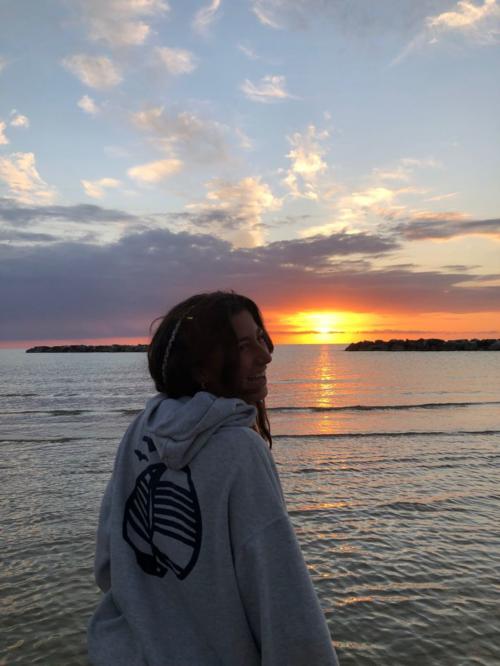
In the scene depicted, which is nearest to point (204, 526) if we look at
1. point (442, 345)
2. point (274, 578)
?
point (274, 578)

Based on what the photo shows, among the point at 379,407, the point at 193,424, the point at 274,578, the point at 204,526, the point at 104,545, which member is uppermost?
the point at 193,424

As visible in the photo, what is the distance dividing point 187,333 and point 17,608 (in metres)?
4.46

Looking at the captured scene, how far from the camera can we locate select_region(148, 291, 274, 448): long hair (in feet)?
5.89

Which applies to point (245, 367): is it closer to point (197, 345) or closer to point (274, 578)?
point (197, 345)

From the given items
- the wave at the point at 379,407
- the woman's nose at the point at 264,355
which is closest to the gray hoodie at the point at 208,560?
the woman's nose at the point at 264,355

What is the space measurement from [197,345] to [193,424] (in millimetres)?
359

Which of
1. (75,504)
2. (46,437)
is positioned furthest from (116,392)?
(75,504)

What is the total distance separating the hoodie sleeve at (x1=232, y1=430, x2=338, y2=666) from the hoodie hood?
0.15 metres

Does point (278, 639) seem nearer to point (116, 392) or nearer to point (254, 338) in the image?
point (254, 338)

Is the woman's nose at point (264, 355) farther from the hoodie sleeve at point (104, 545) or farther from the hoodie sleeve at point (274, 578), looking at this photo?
the hoodie sleeve at point (104, 545)

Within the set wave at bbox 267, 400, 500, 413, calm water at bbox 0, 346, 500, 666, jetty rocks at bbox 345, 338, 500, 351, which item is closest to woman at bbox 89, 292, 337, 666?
calm water at bbox 0, 346, 500, 666

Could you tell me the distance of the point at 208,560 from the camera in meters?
1.52

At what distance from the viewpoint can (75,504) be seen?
8438 millimetres

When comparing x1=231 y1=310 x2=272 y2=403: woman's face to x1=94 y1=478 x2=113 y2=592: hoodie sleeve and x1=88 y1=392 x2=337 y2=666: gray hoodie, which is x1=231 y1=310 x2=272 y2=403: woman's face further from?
x1=94 y1=478 x2=113 y2=592: hoodie sleeve
